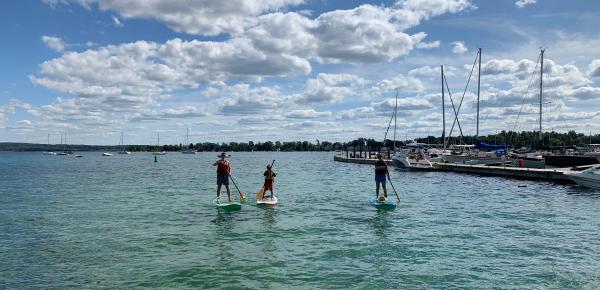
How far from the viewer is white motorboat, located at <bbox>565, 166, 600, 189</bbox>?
31734 mm

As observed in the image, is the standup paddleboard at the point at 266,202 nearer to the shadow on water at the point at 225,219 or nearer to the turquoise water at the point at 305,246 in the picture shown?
the turquoise water at the point at 305,246

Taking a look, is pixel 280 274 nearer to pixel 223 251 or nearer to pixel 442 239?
pixel 223 251

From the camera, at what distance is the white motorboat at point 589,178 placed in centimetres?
3173

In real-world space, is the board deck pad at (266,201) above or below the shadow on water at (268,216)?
above

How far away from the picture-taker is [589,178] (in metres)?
32.3

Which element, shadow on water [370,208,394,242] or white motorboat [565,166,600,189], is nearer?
shadow on water [370,208,394,242]

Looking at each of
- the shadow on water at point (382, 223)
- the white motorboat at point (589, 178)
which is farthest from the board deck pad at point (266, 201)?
the white motorboat at point (589, 178)

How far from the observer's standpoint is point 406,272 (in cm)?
1133

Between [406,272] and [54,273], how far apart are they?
330 inches

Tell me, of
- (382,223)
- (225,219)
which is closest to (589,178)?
(382,223)

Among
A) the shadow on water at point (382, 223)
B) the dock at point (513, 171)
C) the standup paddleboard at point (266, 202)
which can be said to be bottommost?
the shadow on water at point (382, 223)

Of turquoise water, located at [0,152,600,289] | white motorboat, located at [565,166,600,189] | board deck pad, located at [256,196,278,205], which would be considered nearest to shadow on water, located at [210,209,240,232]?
turquoise water, located at [0,152,600,289]

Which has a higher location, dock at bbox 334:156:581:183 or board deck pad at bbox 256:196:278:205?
dock at bbox 334:156:581:183

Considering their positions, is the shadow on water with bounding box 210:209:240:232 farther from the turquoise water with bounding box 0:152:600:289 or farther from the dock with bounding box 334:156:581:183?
the dock with bounding box 334:156:581:183
